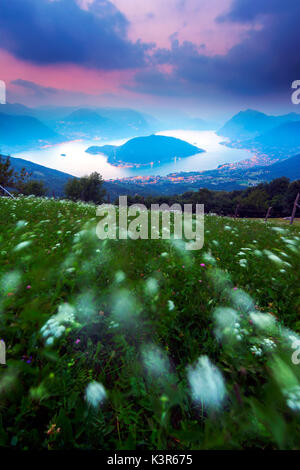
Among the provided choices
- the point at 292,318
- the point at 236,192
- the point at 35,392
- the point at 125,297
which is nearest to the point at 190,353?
the point at 125,297

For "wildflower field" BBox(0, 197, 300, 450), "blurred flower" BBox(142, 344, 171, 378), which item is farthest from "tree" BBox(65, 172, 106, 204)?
"blurred flower" BBox(142, 344, 171, 378)

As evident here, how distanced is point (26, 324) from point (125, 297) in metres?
1.18

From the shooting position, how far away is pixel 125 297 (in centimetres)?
270

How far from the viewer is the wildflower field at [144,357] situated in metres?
1.38

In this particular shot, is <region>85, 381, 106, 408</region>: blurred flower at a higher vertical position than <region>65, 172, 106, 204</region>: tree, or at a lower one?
lower

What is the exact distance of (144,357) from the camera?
2.05 metres

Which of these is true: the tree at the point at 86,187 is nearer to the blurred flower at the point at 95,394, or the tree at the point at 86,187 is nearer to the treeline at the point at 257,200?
the treeline at the point at 257,200

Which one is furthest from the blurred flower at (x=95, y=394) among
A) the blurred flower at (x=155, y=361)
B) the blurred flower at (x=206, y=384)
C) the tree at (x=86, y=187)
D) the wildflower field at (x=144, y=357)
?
the tree at (x=86, y=187)

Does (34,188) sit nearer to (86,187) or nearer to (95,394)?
(86,187)

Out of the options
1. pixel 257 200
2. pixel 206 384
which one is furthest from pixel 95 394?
pixel 257 200

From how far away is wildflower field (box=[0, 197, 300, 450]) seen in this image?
4.52ft

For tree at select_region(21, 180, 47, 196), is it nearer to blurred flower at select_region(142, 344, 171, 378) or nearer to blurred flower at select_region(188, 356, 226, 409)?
blurred flower at select_region(142, 344, 171, 378)
